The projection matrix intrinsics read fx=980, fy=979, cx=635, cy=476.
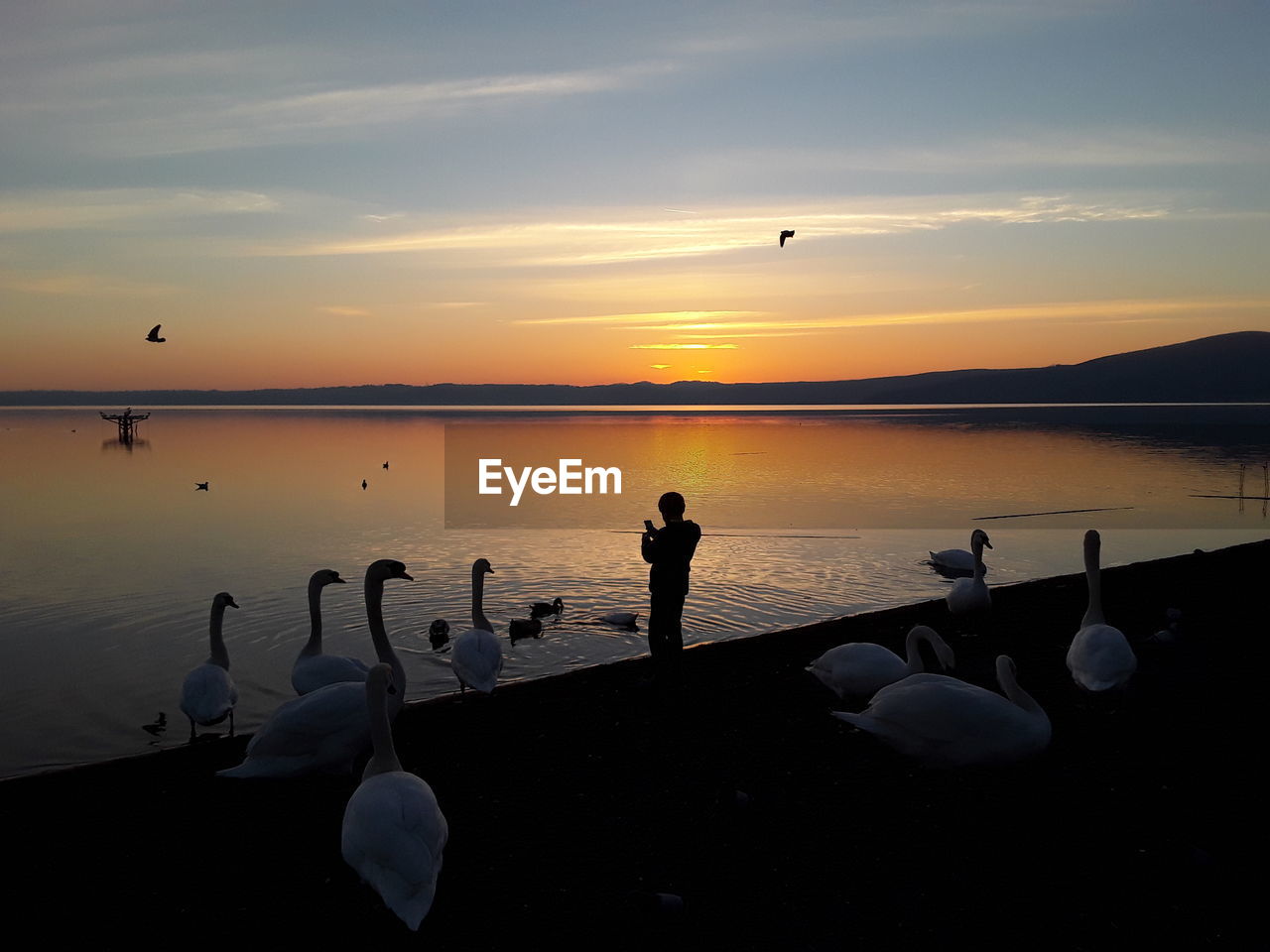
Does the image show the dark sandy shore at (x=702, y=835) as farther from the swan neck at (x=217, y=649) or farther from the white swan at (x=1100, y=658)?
the swan neck at (x=217, y=649)

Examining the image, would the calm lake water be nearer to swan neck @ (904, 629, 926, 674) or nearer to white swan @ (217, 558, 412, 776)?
white swan @ (217, 558, 412, 776)

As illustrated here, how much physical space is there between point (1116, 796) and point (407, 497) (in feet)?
122

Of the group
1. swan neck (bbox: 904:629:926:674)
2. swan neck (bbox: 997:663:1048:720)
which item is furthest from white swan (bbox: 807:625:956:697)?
swan neck (bbox: 997:663:1048:720)

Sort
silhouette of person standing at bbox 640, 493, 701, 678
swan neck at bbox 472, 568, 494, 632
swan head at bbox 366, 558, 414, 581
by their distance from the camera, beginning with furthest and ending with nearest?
swan neck at bbox 472, 568, 494, 632 < silhouette of person standing at bbox 640, 493, 701, 678 < swan head at bbox 366, 558, 414, 581

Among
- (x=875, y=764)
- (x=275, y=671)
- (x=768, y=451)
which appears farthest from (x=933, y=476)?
(x=875, y=764)

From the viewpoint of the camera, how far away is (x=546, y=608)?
18.6 m

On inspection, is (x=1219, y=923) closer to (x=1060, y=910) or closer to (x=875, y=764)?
(x=1060, y=910)

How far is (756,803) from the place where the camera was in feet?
25.1

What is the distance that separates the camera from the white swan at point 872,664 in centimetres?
970

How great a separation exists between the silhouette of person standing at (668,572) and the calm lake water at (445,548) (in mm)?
4477

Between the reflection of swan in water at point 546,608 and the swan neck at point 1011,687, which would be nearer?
the swan neck at point 1011,687

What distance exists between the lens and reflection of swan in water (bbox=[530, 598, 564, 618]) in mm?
18312

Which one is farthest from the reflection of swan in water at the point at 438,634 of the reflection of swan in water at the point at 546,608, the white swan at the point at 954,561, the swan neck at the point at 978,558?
the white swan at the point at 954,561

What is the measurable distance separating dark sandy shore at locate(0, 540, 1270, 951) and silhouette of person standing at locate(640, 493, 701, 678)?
0.61 meters
